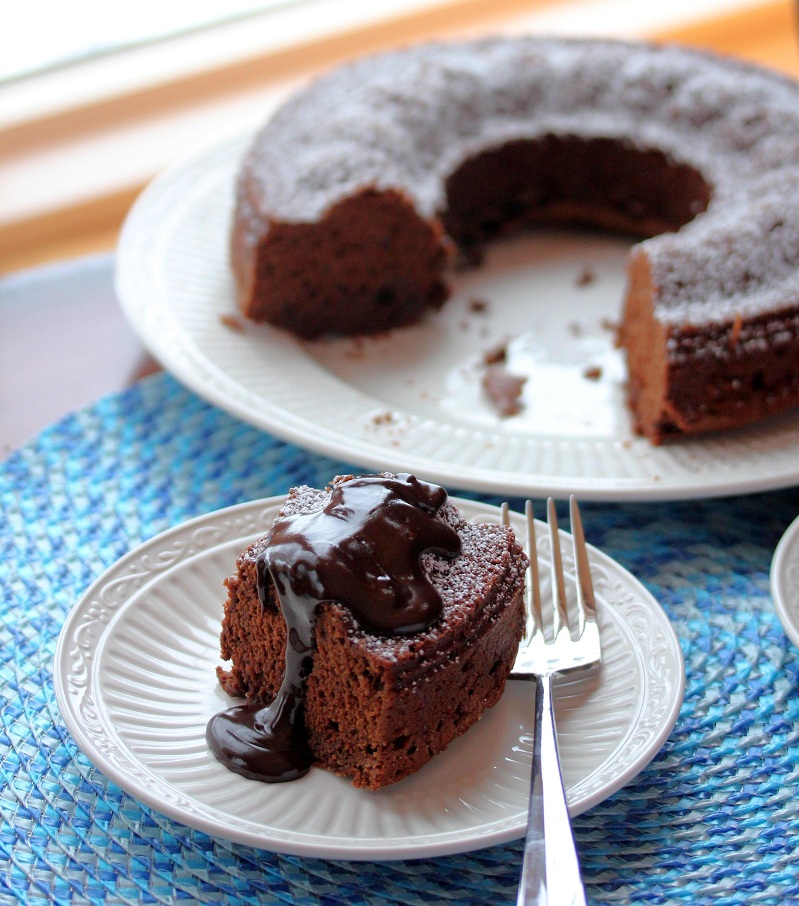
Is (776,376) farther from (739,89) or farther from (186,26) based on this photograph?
(186,26)

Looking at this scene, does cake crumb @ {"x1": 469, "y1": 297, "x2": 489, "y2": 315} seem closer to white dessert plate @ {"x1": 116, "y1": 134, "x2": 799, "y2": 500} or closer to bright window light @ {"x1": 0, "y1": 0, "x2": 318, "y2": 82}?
white dessert plate @ {"x1": 116, "y1": 134, "x2": 799, "y2": 500}

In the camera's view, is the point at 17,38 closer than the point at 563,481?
No

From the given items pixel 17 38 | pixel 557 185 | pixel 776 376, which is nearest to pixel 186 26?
pixel 17 38

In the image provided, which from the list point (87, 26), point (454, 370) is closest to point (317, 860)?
point (454, 370)

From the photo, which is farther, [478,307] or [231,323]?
[478,307]

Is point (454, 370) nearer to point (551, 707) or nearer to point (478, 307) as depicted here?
point (478, 307)

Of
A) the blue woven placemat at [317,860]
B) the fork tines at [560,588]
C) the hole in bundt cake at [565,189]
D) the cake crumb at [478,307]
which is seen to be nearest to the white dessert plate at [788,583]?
the blue woven placemat at [317,860]
